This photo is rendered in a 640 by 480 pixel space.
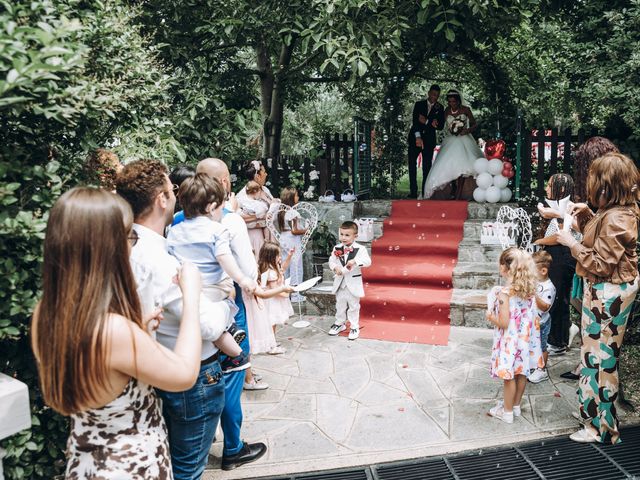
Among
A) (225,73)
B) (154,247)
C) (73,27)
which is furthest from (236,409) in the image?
(225,73)

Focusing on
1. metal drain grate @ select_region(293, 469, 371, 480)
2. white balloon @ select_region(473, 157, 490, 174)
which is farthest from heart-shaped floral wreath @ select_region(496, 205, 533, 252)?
metal drain grate @ select_region(293, 469, 371, 480)

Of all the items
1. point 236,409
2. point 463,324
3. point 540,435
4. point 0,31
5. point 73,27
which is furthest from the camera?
point 463,324

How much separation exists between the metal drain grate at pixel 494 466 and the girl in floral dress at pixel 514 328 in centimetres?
54

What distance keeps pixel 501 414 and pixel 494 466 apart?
0.77 meters

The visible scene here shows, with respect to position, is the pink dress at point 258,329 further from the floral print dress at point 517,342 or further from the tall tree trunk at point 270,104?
the tall tree trunk at point 270,104

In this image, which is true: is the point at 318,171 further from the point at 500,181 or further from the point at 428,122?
the point at 500,181

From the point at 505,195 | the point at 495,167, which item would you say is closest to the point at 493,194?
the point at 505,195

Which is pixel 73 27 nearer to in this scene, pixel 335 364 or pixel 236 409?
pixel 236 409

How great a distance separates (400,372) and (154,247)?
3.65 m

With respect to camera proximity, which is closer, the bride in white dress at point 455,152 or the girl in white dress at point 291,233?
the girl in white dress at point 291,233

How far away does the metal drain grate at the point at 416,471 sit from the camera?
12.5 ft

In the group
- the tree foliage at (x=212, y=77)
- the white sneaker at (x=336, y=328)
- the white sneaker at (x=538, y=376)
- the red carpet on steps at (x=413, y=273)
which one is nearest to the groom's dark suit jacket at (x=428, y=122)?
the tree foliage at (x=212, y=77)

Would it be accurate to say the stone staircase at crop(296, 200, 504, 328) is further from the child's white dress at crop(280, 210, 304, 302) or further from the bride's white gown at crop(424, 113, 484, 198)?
the bride's white gown at crop(424, 113, 484, 198)

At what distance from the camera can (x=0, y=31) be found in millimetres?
2107
